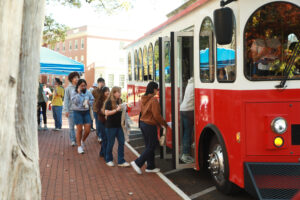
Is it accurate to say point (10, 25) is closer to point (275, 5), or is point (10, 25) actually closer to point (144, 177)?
point (275, 5)

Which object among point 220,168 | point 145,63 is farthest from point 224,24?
point 145,63

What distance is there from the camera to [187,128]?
6965 mm

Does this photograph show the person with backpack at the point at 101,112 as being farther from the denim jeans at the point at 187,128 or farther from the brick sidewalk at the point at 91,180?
the denim jeans at the point at 187,128

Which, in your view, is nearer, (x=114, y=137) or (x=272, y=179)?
(x=272, y=179)

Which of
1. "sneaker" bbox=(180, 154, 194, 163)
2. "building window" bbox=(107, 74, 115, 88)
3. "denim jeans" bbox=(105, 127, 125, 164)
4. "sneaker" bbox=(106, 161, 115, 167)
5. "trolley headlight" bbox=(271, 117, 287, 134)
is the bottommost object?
"sneaker" bbox=(106, 161, 115, 167)

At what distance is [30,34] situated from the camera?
9.64 feet

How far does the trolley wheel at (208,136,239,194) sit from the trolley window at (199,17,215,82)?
0.99m

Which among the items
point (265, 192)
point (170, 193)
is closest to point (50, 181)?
point (170, 193)

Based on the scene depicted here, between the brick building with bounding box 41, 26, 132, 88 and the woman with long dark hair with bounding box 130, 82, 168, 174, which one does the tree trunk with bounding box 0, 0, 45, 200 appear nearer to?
the woman with long dark hair with bounding box 130, 82, 168, 174

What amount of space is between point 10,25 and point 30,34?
42 centimetres

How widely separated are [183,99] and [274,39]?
2444mm

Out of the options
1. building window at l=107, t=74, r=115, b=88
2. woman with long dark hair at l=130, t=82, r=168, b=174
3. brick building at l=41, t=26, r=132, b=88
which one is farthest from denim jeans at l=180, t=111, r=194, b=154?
building window at l=107, t=74, r=115, b=88

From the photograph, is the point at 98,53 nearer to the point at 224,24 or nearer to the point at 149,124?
the point at 149,124

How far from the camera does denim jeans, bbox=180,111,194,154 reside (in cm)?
686
